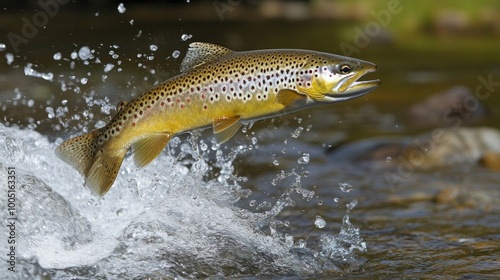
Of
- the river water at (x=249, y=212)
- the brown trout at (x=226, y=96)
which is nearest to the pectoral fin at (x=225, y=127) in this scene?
the brown trout at (x=226, y=96)

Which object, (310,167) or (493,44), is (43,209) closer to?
(310,167)

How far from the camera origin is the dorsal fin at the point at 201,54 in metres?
4.65

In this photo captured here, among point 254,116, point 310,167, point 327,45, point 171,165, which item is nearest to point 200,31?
point 327,45

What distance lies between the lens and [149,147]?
4539 mm

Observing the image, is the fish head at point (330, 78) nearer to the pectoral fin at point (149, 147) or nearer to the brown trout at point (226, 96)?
the brown trout at point (226, 96)

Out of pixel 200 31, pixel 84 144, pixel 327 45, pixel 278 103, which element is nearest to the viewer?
Result: pixel 278 103

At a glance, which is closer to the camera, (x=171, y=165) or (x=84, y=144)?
(x=84, y=144)

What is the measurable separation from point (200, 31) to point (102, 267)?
837 inches

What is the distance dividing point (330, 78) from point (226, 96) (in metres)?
0.52

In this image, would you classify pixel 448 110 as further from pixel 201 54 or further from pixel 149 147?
pixel 149 147

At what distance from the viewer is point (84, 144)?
471 centimetres

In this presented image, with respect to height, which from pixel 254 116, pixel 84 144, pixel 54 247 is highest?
pixel 254 116

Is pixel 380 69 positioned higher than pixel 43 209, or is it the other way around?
pixel 43 209

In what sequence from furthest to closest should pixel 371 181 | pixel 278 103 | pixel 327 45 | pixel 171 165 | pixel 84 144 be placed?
pixel 327 45 → pixel 371 181 → pixel 171 165 → pixel 84 144 → pixel 278 103
